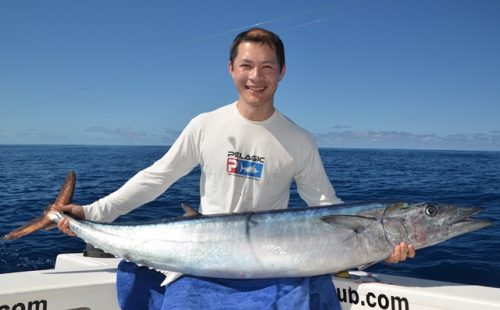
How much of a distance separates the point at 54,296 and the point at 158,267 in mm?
970

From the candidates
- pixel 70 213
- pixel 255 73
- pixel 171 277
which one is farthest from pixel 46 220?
pixel 255 73

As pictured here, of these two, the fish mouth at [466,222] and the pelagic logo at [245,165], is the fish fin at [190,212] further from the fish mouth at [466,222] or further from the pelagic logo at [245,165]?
the fish mouth at [466,222]

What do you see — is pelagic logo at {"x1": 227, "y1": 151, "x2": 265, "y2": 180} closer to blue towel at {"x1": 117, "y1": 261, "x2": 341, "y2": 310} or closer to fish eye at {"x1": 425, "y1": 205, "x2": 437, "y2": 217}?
blue towel at {"x1": 117, "y1": 261, "x2": 341, "y2": 310}

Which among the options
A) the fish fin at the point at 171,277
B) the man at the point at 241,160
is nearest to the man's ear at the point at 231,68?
the man at the point at 241,160

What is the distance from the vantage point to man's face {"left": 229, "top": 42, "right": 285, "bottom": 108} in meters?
3.09

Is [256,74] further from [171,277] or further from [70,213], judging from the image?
[70,213]

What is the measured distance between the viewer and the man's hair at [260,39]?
10.2ft

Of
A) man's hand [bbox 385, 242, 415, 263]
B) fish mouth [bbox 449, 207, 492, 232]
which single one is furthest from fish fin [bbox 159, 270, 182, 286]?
fish mouth [bbox 449, 207, 492, 232]

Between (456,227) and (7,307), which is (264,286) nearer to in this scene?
(456,227)

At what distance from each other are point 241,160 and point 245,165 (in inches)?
2.0

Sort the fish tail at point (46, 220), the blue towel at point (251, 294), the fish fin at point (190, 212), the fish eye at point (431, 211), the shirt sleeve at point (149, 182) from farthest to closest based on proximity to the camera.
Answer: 1. the fish tail at point (46, 220)
2. the shirt sleeve at point (149, 182)
3. the fish fin at point (190, 212)
4. the fish eye at point (431, 211)
5. the blue towel at point (251, 294)

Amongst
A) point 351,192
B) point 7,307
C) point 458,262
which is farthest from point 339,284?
point 351,192

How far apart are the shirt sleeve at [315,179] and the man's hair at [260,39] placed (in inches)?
32.4

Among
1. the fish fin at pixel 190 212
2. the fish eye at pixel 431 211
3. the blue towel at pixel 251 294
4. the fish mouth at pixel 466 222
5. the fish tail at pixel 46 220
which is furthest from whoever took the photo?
the fish tail at pixel 46 220
